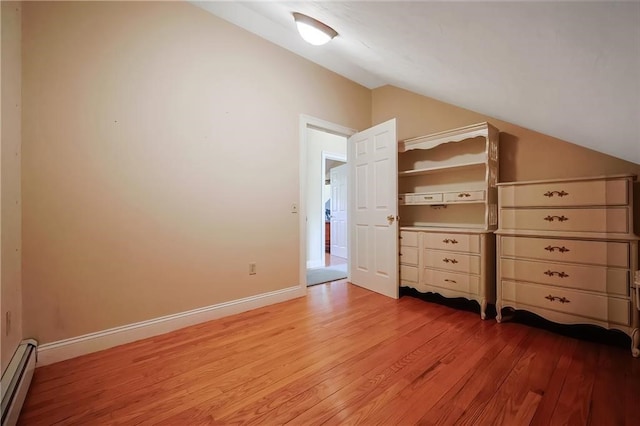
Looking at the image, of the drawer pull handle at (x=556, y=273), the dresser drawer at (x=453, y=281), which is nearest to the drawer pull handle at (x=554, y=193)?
the drawer pull handle at (x=556, y=273)

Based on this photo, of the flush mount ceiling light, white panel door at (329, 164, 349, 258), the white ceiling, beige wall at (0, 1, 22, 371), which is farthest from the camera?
white panel door at (329, 164, 349, 258)

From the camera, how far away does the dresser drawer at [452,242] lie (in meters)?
2.32

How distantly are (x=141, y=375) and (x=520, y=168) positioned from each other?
3431mm

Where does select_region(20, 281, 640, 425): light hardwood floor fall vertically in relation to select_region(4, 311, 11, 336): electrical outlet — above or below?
below

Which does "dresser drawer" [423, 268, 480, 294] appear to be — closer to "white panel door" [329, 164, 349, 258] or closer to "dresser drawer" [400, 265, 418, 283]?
"dresser drawer" [400, 265, 418, 283]

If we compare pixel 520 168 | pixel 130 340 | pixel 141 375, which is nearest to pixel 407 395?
pixel 141 375

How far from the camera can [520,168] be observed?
2.48 meters

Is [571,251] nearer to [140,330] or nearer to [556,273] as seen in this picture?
[556,273]

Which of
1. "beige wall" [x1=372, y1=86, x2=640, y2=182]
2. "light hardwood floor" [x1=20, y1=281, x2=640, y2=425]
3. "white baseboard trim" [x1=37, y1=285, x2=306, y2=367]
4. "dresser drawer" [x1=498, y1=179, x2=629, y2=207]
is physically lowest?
"light hardwood floor" [x1=20, y1=281, x2=640, y2=425]

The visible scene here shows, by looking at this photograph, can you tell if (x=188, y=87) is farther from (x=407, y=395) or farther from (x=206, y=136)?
(x=407, y=395)

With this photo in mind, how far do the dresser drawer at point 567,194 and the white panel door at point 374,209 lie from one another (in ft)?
3.35

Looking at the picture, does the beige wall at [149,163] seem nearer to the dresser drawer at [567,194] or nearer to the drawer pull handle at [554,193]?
the dresser drawer at [567,194]

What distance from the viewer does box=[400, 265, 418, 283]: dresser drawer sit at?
8.95ft

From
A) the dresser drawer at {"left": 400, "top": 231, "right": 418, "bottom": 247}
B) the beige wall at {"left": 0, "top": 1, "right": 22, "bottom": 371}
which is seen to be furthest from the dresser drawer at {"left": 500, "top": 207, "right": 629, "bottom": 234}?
the beige wall at {"left": 0, "top": 1, "right": 22, "bottom": 371}
